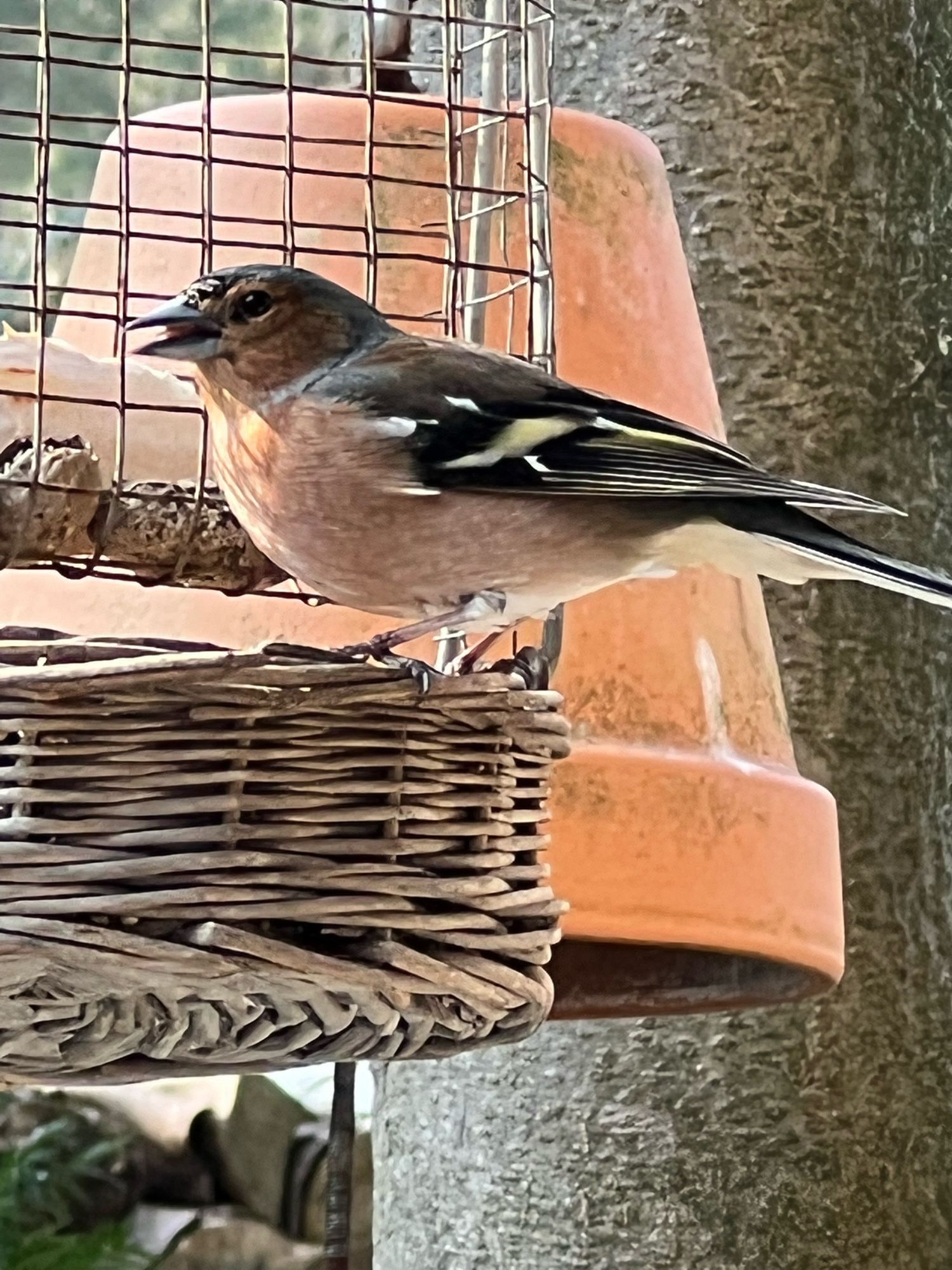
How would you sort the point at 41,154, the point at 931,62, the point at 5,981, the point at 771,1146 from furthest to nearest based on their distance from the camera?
the point at 931,62
the point at 771,1146
the point at 41,154
the point at 5,981

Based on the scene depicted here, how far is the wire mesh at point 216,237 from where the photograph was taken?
3.13ft

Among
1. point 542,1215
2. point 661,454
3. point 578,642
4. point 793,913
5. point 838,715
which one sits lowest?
point 542,1215

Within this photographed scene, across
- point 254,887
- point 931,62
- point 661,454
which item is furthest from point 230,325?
point 931,62

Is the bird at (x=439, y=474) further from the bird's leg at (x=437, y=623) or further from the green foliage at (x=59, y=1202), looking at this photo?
the green foliage at (x=59, y=1202)

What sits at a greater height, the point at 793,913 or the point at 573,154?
the point at 573,154

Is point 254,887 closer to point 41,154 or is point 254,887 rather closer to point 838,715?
point 41,154

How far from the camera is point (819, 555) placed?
3.18 ft

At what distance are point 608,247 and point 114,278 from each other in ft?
1.09

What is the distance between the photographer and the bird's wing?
0.92m

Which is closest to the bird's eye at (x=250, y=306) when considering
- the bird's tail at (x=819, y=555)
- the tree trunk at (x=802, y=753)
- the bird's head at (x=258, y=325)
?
the bird's head at (x=258, y=325)

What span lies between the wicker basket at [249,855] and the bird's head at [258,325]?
22cm

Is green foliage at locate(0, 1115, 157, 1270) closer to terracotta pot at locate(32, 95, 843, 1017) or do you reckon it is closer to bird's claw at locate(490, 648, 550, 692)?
terracotta pot at locate(32, 95, 843, 1017)

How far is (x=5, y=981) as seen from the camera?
684 mm

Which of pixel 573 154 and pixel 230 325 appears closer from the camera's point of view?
pixel 230 325
